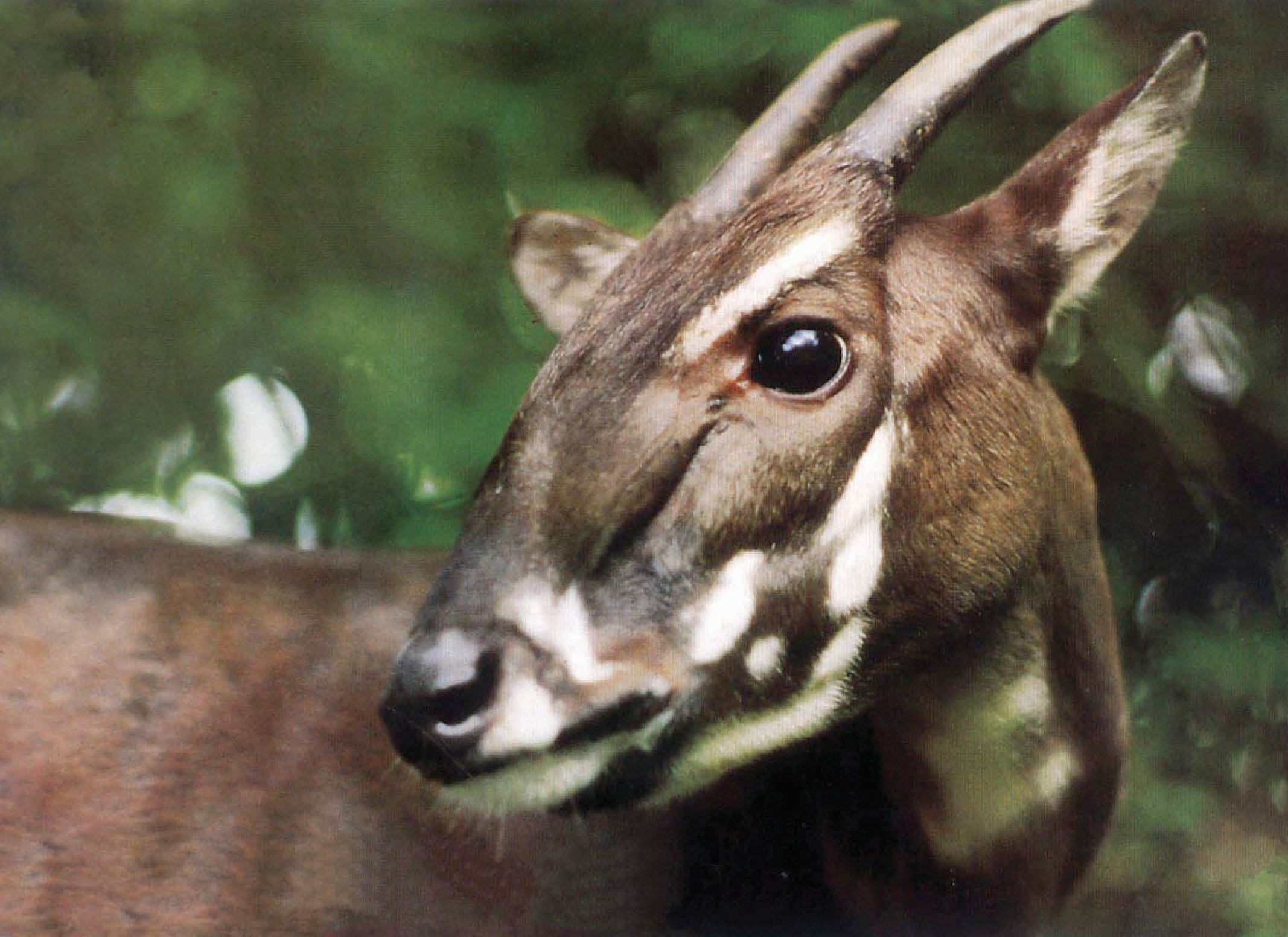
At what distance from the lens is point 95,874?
1.69 m

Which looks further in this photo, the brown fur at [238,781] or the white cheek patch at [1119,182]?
the brown fur at [238,781]

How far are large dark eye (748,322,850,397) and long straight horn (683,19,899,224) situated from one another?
0.20 metres

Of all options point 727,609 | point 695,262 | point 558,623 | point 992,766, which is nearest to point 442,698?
point 558,623

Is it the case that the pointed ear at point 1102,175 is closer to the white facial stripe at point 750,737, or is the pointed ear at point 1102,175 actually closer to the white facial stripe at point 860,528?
the white facial stripe at point 860,528

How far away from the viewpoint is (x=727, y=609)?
135cm

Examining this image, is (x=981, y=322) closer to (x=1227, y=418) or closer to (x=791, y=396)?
(x=791, y=396)

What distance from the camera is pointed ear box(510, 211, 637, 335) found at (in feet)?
6.06

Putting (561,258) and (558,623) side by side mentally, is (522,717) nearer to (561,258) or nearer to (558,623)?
(558,623)

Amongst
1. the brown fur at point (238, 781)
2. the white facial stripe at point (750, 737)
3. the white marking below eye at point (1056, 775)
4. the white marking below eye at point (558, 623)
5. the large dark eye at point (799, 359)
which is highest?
the large dark eye at point (799, 359)

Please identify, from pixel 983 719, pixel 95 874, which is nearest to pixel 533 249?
pixel 983 719

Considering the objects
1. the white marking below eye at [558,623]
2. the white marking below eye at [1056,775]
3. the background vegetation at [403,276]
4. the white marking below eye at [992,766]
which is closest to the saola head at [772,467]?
the white marking below eye at [558,623]

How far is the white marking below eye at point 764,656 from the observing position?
1.37 metres

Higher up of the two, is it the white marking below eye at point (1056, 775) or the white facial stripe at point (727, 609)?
the white facial stripe at point (727, 609)

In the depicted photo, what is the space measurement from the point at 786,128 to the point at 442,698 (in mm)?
826
